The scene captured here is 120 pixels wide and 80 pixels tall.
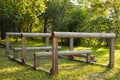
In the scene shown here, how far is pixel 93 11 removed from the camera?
28.8m

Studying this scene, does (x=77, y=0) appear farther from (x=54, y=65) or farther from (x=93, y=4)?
(x=54, y=65)

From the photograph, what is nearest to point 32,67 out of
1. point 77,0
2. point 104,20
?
point 104,20

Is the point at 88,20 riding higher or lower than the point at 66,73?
higher

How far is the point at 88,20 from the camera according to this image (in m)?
22.7

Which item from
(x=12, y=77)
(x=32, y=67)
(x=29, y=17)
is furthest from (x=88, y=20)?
(x=12, y=77)

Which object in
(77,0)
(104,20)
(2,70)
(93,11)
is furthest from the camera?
(77,0)

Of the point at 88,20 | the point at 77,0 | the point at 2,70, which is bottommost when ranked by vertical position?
the point at 2,70

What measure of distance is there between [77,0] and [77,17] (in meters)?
15.6

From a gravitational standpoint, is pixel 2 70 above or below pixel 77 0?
below

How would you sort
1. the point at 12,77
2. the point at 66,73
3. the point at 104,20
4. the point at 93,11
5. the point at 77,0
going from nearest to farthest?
the point at 12,77 → the point at 66,73 → the point at 104,20 → the point at 93,11 → the point at 77,0

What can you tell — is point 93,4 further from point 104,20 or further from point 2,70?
point 2,70

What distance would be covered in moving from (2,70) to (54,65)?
2.19 meters

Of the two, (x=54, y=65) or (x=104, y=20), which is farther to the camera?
(x=104, y=20)

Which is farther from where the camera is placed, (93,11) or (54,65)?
(93,11)
